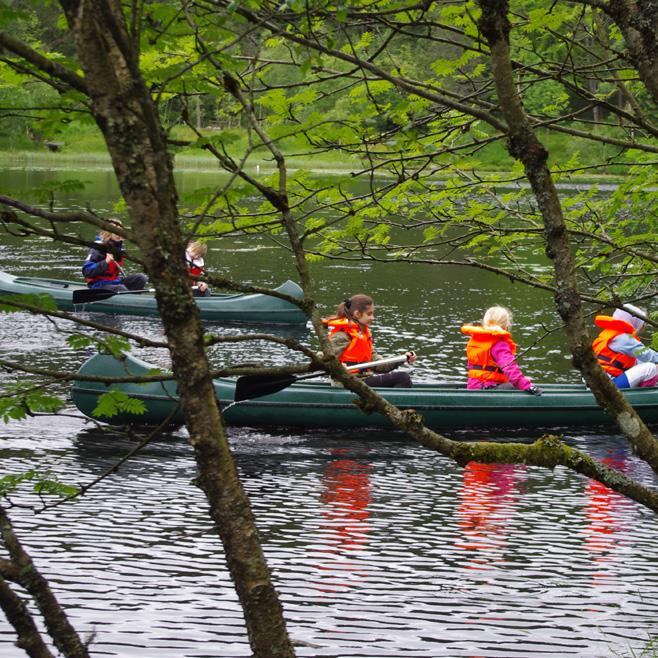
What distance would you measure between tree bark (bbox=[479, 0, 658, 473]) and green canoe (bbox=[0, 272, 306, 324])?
14.8 metres

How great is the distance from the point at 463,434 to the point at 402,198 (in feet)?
20.5

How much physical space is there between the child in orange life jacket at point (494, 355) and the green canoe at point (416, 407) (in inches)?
8.0

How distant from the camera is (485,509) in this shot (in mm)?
9289

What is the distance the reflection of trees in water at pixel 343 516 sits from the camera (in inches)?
301

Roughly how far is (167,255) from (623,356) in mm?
10736

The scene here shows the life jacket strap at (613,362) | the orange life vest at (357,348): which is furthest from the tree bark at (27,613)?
the life jacket strap at (613,362)

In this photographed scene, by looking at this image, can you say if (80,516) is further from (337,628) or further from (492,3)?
(492,3)

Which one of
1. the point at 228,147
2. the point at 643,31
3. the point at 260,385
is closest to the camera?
the point at 643,31

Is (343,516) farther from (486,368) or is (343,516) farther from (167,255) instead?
(167,255)

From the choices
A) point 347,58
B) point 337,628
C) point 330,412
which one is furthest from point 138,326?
point 347,58

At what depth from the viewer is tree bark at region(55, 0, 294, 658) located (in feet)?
7.93

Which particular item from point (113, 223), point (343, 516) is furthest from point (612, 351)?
point (113, 223)

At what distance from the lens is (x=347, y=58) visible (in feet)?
12.0

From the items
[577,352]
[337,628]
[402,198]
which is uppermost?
[402,198]
